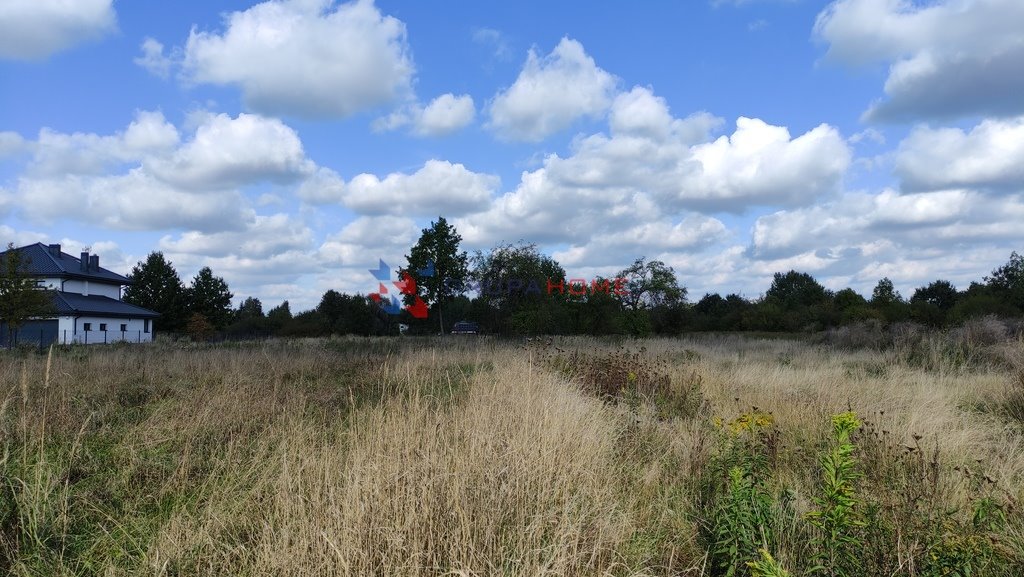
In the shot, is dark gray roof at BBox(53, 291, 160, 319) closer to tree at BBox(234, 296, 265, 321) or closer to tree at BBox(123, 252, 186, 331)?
tree at BBox(123, 252, 186, 331)

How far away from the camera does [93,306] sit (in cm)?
4206

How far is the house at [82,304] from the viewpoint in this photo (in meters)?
38.8

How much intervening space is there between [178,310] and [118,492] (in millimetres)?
62970

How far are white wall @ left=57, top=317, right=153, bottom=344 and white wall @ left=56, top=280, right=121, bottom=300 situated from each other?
2.73 meters

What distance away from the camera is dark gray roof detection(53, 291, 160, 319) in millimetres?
38875

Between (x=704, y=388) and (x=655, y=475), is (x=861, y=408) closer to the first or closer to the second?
(x=704, y=388)

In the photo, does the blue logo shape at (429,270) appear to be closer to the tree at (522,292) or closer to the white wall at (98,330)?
the tree at (522,292)

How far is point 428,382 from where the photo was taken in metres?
8.99

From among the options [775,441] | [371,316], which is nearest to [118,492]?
[775,441]

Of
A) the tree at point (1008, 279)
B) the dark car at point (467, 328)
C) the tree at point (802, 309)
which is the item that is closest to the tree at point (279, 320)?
the dark car at point (467, 328)

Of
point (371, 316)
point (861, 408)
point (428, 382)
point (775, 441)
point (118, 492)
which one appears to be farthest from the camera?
point (371, 316)

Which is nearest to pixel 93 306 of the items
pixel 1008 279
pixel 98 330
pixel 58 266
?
pixel 98 330

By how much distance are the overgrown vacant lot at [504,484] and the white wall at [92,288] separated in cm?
4151

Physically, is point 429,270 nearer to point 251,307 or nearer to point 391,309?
point 391,309
